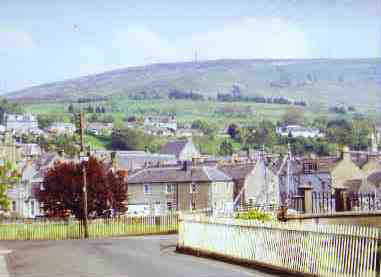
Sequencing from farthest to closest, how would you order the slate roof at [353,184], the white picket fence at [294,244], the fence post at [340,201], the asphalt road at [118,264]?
the slate roof at [353,184] < the fence post at [340,201] < the asphalt road at [118,264] < the white picket fence at [294,244]

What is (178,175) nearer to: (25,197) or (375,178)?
(375,178)

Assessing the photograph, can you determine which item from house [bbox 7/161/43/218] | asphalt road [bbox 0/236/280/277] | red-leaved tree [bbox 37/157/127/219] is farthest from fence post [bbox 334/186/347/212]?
house [bbox 7/161/43/218]

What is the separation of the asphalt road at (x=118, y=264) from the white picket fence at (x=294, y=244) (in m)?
0.66

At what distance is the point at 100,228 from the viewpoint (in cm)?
5494

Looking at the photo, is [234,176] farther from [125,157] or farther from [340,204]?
[340,204]

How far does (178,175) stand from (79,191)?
88.4 feet

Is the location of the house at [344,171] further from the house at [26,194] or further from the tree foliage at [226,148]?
the tree foliage at [226,148]

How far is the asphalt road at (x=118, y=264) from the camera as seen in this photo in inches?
866

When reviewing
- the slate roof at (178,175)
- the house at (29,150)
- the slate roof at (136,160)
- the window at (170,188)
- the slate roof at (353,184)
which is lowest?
the window at (170,188)

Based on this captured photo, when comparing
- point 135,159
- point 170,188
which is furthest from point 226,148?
point 170,188

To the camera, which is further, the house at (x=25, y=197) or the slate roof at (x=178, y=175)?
the house at (x=25, y=197)

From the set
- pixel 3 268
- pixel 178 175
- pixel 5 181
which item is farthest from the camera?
pixel 178 175

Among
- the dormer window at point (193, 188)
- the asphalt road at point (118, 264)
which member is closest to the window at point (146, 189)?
the dormer window at point (193, 188)

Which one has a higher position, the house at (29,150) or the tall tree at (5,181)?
the house at (29,150)
